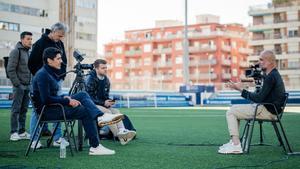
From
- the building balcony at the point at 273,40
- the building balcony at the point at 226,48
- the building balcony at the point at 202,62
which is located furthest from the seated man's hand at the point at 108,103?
the building balcony at the point at 226,48

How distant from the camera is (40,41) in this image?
320 inches

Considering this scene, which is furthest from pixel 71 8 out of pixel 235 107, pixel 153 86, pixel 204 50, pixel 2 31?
pixel 235 107

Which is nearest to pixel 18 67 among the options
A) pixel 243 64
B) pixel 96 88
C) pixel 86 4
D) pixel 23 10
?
pixel 96 88

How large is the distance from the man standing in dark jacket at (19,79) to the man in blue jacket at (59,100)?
7.52ft

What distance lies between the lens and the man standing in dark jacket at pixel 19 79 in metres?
9.09

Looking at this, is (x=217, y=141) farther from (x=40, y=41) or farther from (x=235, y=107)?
(x=40, y=41)

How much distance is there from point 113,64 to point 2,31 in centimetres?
4433

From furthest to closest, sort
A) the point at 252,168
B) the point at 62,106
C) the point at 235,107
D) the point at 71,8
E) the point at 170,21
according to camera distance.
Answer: the point at 170,21 → the point at 71,8 → the point at 235,107 → the point at 62,106 → the point at 252,168

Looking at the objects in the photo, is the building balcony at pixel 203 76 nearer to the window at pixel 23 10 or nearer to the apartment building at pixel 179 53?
the apartment building at pixel 179 53

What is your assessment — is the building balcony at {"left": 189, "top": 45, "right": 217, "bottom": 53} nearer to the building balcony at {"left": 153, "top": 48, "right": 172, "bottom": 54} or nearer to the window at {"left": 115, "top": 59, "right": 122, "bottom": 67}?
the building balcony at {"left": 153, "top": 48, "right": 172, "bottom": 54}

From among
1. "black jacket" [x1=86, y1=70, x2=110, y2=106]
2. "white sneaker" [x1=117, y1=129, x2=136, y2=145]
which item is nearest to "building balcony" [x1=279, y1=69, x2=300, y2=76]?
"black jacket" [x1=86, y1=70, x2=110, y2=106]

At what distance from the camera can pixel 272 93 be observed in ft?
23.0

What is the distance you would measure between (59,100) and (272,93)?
3041 millimetres

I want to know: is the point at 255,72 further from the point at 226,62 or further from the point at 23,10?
the point at 226,62
